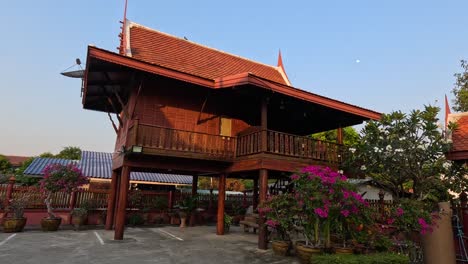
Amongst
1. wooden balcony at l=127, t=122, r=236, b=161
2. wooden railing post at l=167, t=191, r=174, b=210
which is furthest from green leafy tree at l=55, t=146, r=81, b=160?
wooden balcony at l=127, t=122, r=236, b=161

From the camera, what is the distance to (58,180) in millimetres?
12188

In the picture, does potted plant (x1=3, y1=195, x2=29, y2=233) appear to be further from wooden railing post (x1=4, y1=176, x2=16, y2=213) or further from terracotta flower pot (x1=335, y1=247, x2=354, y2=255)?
terracotta flower pot (x1=335, y1=247, x2=354, y2=255)

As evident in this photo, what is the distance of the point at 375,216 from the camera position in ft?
26.0

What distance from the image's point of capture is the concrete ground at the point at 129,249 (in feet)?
23.5

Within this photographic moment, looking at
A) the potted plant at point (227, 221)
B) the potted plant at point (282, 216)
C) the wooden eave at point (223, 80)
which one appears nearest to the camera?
the potted plant at point (282, 216)

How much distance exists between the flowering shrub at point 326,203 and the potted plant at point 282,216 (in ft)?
0.88

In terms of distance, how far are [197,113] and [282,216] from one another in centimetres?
590

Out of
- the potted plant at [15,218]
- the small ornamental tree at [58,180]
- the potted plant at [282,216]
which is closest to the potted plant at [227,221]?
the potted plant at [282,216]

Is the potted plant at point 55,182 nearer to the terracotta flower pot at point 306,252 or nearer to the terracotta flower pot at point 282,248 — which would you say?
the terracotta flower pot at point 282,248

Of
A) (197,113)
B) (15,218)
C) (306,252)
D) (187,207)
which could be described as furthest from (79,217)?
(306,252)

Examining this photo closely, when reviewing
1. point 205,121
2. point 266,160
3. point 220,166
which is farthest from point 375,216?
point 205,121

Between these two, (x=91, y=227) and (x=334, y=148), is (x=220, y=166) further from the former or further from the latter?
(x=91, y=227)

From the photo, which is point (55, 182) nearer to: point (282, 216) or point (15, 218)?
point (15, 218)

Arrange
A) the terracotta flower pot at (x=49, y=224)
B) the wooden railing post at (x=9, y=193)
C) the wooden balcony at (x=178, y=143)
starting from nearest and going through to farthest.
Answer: the wooden balcony at (x=178, y=143), the terracotta flower pot at (x=49, y=224), the wooden railing post at (x=9, y=193)
